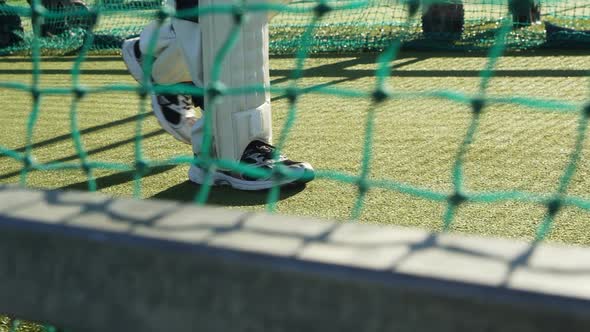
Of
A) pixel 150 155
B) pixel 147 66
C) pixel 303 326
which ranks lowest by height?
pixel 150 155

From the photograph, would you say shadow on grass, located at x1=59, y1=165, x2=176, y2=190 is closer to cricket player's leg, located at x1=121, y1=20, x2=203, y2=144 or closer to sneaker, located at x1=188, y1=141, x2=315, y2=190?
cricket player's leg, located at x1=121, y1=20, x2=203, y2=144

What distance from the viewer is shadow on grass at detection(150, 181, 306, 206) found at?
2562 millimetres

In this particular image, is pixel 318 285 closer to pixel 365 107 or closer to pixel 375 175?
pixel 375 175

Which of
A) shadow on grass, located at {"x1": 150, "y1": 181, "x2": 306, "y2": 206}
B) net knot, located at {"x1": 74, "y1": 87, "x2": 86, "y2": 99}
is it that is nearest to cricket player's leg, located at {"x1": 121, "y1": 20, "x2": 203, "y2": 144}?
shadow on grass, located at {"x1": 150, "y1": 181, "x2": 306, "y2": 206}

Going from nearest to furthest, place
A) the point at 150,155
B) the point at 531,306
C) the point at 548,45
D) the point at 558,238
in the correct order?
1. the point at 531,306
2. the point at 558,238
3. the point at 150,155
4. the point at 548,45

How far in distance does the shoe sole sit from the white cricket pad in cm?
8

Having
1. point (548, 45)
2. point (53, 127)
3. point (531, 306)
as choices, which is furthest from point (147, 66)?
point (548, 45)

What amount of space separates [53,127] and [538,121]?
6.88 ft

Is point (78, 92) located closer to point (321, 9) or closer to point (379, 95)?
point (321, 9)

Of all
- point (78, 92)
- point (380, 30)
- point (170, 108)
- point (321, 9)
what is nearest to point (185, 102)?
point (170, 108)

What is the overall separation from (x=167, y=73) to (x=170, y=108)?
0.14m

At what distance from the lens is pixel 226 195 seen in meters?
2.64

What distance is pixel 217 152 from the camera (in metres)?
2.67

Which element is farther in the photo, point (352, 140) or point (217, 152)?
point (352, 140)
